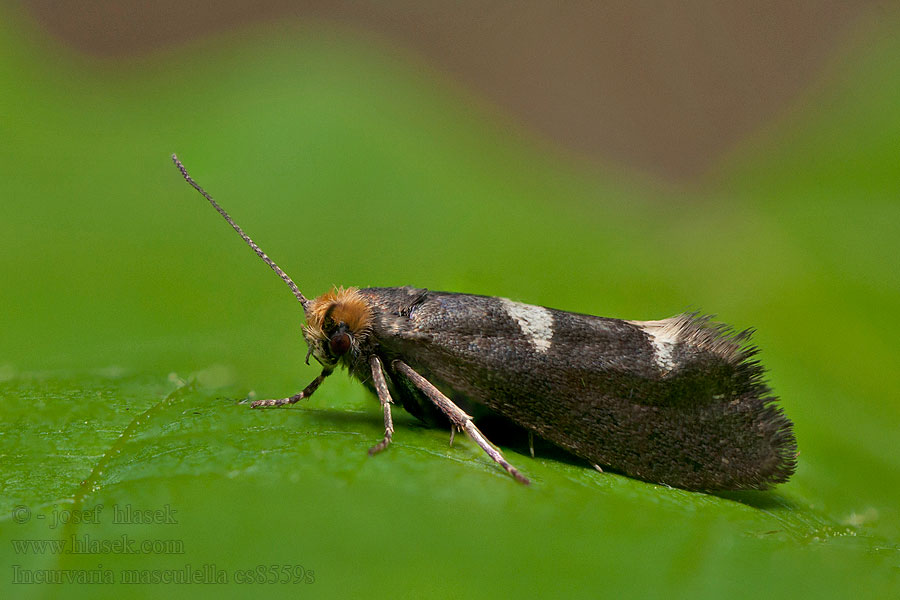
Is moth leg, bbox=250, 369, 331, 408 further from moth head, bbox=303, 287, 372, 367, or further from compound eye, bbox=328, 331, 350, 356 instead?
compound eye, bbox=328, 331, 350, 356

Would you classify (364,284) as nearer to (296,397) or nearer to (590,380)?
(296,397)

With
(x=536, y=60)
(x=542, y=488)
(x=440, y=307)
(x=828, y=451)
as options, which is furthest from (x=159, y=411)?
(x=536, y=60)

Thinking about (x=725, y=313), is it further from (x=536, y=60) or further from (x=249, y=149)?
(x=536, y=60)

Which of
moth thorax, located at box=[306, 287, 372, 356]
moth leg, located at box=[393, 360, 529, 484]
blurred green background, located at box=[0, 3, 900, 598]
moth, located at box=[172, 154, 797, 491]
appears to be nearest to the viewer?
blurred green background, located at box=[0, 3, 900, 598]

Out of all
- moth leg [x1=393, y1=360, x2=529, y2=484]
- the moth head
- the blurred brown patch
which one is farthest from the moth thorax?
the blurred brown patch

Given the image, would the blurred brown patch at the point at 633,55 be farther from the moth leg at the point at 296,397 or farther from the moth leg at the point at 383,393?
the moth leg at the point at 383,393

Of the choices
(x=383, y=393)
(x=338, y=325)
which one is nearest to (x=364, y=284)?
(x=338, y=325)

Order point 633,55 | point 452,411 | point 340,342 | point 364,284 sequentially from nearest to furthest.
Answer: point 452,411
point 340,342
point 364,284
point 633,55
